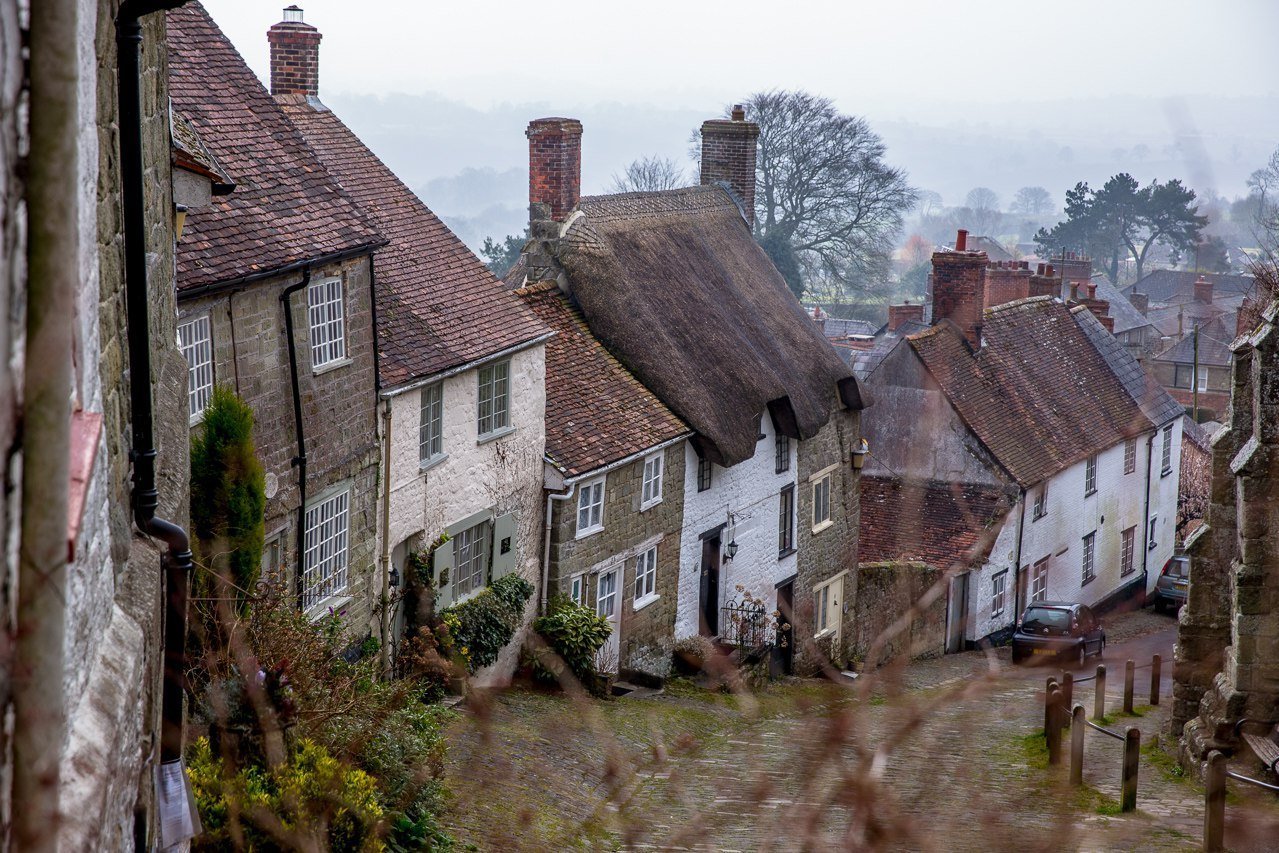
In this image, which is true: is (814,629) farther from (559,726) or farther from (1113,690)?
(559,726)

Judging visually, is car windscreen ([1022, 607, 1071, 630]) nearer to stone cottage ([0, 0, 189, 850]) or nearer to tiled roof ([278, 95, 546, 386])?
tiled roof ([278, 95, 546, 386])

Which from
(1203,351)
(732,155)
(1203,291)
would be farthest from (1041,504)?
(1203,291)

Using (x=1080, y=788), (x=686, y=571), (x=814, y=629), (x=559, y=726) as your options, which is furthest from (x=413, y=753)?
(x=814, y=629)

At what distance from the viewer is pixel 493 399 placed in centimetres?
1844

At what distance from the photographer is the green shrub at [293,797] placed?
8.06m

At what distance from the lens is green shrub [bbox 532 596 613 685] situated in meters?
18.9

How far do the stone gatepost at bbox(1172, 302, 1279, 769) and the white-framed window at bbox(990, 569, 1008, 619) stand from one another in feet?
39.7

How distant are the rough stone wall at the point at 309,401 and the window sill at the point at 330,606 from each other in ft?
0.08

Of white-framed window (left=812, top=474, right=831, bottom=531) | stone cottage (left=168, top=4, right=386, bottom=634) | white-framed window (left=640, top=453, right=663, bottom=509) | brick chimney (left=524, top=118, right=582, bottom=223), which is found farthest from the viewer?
white-framed window (left=812, top=474, right=831, bottom=531)

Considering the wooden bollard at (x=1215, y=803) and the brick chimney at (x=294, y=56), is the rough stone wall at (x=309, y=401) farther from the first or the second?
the wooden bollard at (x=1215, y=803)

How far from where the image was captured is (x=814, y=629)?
2702 cm

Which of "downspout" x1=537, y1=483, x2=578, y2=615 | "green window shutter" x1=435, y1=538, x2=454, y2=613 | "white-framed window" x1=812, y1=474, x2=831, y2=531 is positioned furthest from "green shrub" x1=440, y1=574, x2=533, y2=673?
"white-framed window" x1=812, y1=474, x2=831, y2=531

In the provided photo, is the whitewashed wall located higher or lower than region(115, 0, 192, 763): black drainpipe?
lower

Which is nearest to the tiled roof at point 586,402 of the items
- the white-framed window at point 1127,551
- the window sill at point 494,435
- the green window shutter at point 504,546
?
the window sill at point 494,435
